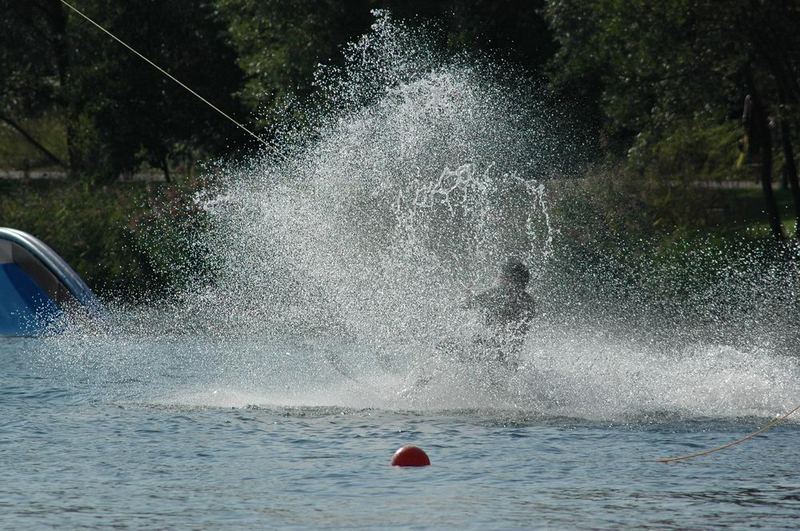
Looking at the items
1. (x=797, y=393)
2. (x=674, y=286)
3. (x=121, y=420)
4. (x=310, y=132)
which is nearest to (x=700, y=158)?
(x=674, y=286)

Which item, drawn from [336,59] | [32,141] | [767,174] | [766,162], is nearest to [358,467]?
[767,174]

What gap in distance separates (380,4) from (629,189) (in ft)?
34.3

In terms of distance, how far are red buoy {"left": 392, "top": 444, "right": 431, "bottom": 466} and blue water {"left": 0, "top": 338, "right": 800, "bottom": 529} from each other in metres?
0.08

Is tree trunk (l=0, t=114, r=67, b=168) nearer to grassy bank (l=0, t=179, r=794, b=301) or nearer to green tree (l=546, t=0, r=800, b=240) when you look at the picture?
grassy bank (l=0, t=179, r=794, b=301)

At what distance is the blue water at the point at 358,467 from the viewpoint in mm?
9953

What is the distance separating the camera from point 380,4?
1406 inches

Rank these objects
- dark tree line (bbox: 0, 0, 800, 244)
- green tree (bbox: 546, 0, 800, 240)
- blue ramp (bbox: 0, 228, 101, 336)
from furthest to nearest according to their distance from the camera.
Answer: dark tree line (bbox: 0, 0, 800, 244), green tree (bbox: 546, 0, 800, 240), blue ramp (bbox: 0, 228, 101, 336)

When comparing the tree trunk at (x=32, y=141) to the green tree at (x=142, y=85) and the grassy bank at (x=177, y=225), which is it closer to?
the green tree at (x=142, y=85)

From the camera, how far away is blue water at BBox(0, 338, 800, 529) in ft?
32.7

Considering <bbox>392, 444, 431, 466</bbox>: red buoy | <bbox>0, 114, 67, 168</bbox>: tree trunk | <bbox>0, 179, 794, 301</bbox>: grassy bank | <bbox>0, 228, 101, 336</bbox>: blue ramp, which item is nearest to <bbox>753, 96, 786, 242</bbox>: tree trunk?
<bbox>0, 179, 794, 301</bbox>: grassy bank

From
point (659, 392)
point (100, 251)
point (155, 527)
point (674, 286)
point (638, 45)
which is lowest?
point (155, 527)

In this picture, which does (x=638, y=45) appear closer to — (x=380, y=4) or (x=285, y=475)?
(x=380, y=4)

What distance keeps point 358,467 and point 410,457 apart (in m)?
0.42

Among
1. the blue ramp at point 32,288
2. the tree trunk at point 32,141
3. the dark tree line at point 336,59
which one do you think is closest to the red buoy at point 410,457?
the blue ramp at point 32,288
